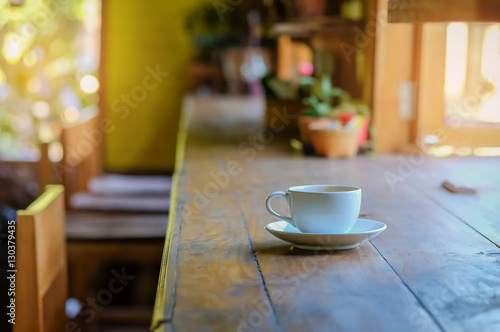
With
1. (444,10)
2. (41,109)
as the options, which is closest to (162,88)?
(41,109)

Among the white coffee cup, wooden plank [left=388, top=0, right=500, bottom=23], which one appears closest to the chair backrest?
the white coffee cup

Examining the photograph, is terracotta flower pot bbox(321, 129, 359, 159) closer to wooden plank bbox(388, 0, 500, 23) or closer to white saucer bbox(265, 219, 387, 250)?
wooden plank bbox(388, 0, 500, 23)

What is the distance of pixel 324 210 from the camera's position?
1.10 m

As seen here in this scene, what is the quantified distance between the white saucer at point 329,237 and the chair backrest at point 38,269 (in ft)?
1.67

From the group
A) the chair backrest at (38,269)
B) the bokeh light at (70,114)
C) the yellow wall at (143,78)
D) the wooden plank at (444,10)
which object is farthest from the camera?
the yellow wall at (143,78)

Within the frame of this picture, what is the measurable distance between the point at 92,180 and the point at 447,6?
8.07 ft

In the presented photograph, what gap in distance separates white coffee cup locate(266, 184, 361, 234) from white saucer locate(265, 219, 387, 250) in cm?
2

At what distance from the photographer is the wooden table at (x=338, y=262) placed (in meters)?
0.84

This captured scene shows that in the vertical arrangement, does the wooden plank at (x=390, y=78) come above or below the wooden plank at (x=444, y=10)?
below

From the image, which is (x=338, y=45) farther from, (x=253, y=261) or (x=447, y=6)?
(x=253, y=261)

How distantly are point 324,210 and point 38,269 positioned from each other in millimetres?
627

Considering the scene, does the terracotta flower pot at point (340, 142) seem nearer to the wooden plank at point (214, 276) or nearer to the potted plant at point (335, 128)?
the potted plant at point (335, 128)

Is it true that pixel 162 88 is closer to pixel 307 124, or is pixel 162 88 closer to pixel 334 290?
pixel 307 124

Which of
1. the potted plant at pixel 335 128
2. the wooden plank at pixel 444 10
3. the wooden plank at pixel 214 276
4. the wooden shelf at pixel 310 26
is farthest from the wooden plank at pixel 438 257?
the wooden shelf at pixel 310 26
